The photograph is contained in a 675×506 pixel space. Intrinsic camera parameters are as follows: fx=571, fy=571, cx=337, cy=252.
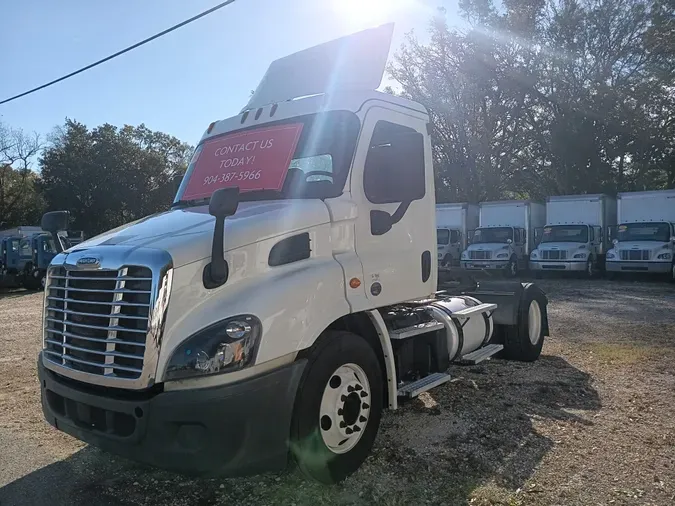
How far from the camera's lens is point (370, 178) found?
442cm

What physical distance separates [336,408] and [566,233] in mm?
21253

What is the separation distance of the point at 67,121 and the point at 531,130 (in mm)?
35953

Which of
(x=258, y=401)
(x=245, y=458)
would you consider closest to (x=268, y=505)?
(x=245, y=458)

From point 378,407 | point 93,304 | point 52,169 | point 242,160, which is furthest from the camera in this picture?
point 52,169

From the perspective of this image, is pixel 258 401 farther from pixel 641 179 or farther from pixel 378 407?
pixel 641 179

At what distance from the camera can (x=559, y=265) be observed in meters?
21.8

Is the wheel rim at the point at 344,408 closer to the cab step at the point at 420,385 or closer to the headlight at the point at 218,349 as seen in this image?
the cab step at the point at 420,385

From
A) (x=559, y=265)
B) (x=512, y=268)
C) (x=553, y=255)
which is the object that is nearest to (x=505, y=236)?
(x=512, y=268)

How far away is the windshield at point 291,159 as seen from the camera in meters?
4.30

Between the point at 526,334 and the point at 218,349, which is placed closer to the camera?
the point at 218,349

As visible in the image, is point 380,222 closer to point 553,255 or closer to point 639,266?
point 639,266

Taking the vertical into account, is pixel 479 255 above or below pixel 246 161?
below

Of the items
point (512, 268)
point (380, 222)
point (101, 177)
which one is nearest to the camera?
point (380, 222)

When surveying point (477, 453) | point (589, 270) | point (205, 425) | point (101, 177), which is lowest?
point (589, 270)
